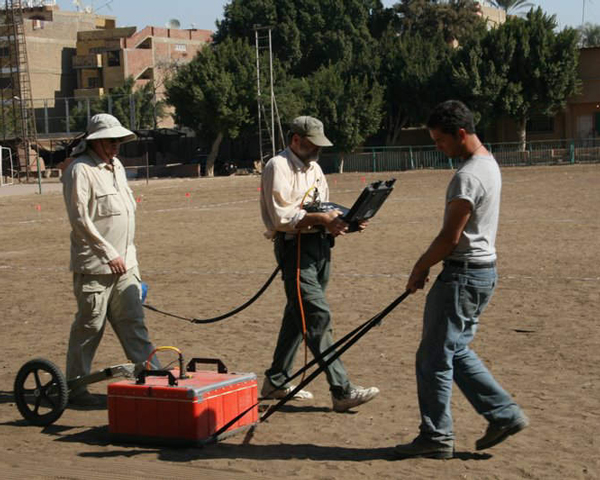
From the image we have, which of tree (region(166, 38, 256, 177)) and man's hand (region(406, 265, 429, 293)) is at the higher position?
tree (region(166, 38, 256, 177))

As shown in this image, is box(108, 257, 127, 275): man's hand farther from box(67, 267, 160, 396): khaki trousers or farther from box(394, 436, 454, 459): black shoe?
box(394, 436, 454, 459): black shoe

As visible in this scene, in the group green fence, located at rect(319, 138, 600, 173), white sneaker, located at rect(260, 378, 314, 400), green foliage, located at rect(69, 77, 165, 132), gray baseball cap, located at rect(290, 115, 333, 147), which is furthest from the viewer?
green foliage, located at rect(69, 77, 165, 132)

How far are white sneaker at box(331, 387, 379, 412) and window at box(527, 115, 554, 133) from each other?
55224mm

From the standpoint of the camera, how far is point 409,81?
60.1 metres

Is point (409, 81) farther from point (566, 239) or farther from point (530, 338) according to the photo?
point (530, 338)

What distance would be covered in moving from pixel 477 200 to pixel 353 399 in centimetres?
188

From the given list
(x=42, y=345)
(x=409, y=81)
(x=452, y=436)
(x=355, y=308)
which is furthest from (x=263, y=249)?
(x=409, y=81)

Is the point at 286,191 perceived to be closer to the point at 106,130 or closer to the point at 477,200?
the point at 106,130

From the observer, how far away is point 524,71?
56.4m

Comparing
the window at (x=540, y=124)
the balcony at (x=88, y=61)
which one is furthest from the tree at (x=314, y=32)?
the balcony at (x=88, y=61)

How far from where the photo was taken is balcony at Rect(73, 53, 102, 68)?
9431 centimetres

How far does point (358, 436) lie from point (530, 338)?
325 cm

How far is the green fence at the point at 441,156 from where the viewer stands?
52.3 meters

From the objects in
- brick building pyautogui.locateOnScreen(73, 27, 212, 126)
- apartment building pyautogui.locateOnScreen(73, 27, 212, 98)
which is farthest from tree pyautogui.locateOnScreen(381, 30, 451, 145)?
apartment building pyautogui.locateOnScreen(73, 27, 212, 98)
